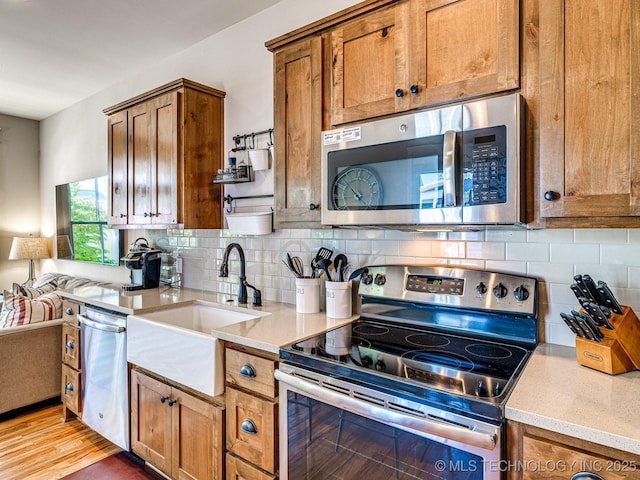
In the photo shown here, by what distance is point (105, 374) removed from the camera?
233 centimetres

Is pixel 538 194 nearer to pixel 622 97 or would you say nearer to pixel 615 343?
pixel 622 97

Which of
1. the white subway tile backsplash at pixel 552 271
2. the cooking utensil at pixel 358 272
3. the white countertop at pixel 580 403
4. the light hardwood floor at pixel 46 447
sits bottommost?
the light hardwood floor at pixel 46 447

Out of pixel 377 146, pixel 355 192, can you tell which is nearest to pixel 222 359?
pixel 355 192

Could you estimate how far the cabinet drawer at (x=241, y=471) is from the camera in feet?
4.91

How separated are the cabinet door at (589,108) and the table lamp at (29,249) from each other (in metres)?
5.31

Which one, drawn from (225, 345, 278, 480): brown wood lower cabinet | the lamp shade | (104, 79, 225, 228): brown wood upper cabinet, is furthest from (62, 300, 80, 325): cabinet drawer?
the lamp shade

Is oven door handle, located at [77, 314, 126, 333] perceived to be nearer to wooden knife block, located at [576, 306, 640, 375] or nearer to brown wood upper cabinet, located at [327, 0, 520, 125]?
brown wood upper cabinet, located at [327, 0, 520, 125]

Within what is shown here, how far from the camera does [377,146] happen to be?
1500 millimetres

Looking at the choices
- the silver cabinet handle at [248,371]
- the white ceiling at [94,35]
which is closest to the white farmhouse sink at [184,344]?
the silver cabinet handle at [248,371]

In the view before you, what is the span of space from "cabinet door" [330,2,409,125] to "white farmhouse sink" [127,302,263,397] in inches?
45.5

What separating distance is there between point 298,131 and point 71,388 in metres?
2.42

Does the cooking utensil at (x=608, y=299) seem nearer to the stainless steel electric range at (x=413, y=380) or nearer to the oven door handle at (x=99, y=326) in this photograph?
the stainless steel electric range at (x=413, y=380)

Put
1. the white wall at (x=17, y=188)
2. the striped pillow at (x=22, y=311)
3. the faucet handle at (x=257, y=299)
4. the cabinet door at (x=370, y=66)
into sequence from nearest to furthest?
the cabinet door at (x=370, y=66)
the faucet handle at (x=257, y=299)
the striped pillow at (x=22, y=311)
the white wall at (x=17, y=188)

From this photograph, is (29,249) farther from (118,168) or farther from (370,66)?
(370,66)
